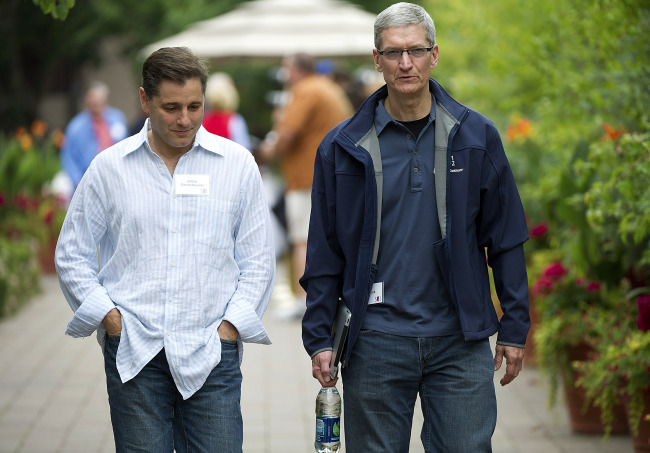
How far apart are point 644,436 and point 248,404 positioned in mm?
2686

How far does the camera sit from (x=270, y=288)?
3.50 m

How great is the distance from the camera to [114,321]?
3287 mm

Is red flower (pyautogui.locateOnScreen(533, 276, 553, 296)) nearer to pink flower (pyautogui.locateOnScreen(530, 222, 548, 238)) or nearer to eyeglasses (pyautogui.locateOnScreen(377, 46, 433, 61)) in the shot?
pink flower (pyautogui.locateOnScreen(530, 222, 548, 238))

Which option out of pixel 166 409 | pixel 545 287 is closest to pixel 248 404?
pixel 545 287

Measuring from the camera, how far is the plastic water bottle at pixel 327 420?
3484 mm

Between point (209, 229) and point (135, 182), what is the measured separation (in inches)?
11.5

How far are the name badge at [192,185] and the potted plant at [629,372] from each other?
226 cm

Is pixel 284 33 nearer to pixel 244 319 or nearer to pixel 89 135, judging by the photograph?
pixel 89 135

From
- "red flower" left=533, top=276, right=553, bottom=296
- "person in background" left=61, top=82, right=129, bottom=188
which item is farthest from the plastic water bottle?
"person in background" left=61, top=82, right=129, bottom=188

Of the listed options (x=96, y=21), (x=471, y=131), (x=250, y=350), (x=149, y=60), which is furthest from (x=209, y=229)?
(x=96, y=21)

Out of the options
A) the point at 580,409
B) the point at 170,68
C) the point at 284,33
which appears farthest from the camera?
the point at 284,33

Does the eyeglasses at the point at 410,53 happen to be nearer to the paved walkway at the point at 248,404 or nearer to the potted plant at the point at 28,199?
the paved walkway at the point at 248,404

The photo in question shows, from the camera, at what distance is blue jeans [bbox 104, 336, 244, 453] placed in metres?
3.29

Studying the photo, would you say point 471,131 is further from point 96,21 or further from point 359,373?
point 96,21
